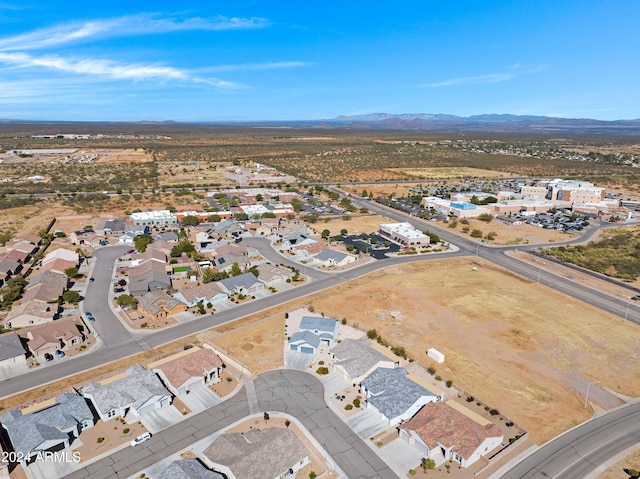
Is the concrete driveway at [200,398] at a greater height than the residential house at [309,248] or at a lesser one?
lesser

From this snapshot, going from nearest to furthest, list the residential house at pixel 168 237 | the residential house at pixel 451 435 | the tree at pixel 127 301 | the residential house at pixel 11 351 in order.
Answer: the residential house at pixel 451 435 < the residential house at pixel 11 351 < the tree at pixel 127 301 < the residential house at pixel 168 237

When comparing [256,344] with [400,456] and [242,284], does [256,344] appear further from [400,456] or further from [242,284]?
[400,456]

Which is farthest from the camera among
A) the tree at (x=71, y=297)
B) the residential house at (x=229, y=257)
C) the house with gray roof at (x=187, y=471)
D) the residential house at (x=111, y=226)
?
the residential house at (x=111, y=226)

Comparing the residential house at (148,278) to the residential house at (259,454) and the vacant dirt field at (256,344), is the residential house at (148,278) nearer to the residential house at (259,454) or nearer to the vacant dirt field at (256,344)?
the vacant dirt field at (256,344)

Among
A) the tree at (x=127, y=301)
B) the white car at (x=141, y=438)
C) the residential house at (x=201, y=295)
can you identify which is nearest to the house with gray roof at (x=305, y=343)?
the residential house at (x=201, y=295)

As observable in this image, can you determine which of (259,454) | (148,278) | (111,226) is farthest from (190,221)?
(259,454)

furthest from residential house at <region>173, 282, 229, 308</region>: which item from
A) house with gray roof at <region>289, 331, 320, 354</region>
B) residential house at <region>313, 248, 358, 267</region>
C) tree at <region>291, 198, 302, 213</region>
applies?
tree at <region>291, 198, 302, 213</region>
